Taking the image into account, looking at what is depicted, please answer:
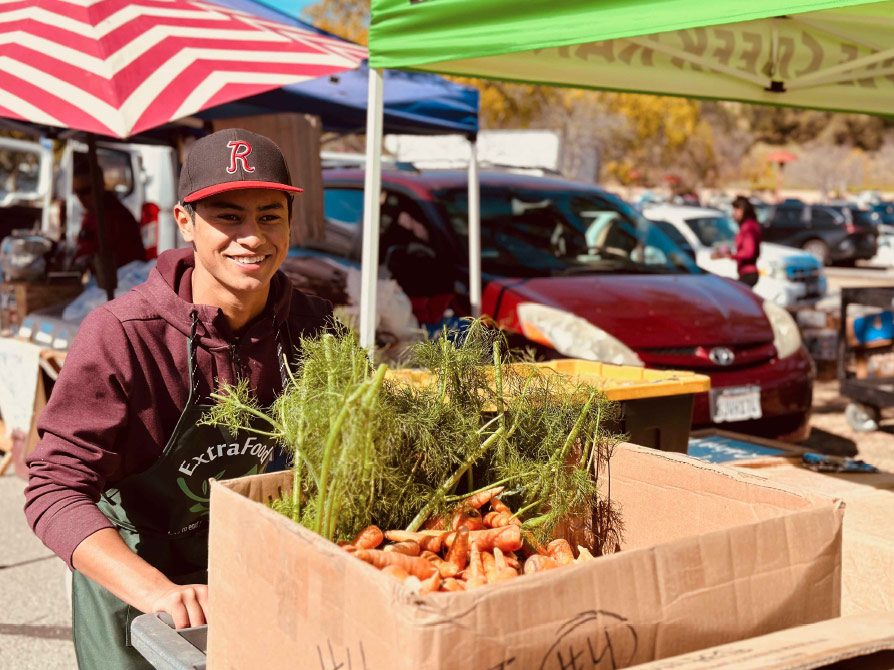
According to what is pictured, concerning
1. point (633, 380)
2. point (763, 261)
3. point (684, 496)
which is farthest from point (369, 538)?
point (763, 261)

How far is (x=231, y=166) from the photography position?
2121 mm

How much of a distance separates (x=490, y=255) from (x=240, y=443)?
443 centimetres

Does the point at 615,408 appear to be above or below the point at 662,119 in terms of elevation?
below

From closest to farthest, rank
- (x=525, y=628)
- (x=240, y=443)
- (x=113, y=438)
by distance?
(x=525, y=628)
(x=113, y=438)
(x=240, y=443)

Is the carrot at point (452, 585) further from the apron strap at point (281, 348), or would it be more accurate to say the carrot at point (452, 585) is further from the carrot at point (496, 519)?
the apron strap at point (281, 348)

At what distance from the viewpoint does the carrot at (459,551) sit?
1723 millimetres

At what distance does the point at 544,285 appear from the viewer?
6016mm

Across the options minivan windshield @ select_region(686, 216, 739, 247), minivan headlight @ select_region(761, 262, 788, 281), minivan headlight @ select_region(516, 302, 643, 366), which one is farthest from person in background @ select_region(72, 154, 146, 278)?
minivan windshield @ select_region(686, 216, 739, 247)

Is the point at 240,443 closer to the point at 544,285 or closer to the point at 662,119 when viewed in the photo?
the point at 544,285

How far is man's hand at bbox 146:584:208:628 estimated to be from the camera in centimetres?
172

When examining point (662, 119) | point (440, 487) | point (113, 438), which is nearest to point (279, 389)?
point (113, 438)

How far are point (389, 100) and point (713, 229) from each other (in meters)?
12.4

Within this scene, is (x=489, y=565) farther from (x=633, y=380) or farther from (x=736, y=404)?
(x=736, y=404)

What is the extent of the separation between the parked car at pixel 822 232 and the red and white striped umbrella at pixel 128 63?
24853mm
